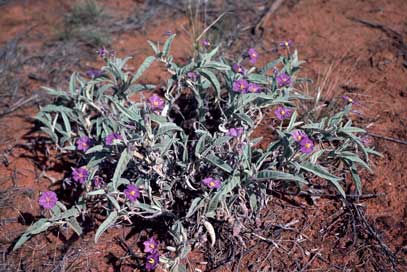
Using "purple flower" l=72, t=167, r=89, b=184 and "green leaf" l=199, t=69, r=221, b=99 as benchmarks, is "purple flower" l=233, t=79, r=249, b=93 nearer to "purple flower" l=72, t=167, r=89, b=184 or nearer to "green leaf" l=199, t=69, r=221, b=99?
"green leaf" l=199, t=69, r=221, b=99

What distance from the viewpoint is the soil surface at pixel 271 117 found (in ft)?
6.79

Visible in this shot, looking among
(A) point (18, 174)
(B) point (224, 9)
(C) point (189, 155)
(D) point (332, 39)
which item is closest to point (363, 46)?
(D) point (332, 39)

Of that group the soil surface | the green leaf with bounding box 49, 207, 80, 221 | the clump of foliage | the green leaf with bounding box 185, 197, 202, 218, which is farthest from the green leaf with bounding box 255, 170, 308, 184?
the green leaf with bounding box 49, 207, 80, 221

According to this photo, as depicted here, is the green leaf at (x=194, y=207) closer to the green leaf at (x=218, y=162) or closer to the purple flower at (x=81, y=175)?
the green leaf at (x=218, y=162)

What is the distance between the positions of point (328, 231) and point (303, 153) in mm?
486

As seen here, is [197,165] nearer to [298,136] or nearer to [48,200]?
[298,136]

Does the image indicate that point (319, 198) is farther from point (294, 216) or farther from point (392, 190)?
point (392, 190)

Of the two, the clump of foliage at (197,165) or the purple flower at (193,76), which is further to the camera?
the purple flower at (193,76)

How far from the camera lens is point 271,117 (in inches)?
104

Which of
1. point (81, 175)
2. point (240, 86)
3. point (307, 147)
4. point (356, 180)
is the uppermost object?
point (240, 86)

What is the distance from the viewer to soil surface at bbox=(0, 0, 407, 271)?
6.79 ft

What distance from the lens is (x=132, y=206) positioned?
1.96m

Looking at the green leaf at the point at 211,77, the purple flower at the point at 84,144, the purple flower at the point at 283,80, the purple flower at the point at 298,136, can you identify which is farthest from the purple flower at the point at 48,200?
the purple flower at the point at 283,80

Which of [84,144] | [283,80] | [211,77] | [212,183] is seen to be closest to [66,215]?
[84,144]
